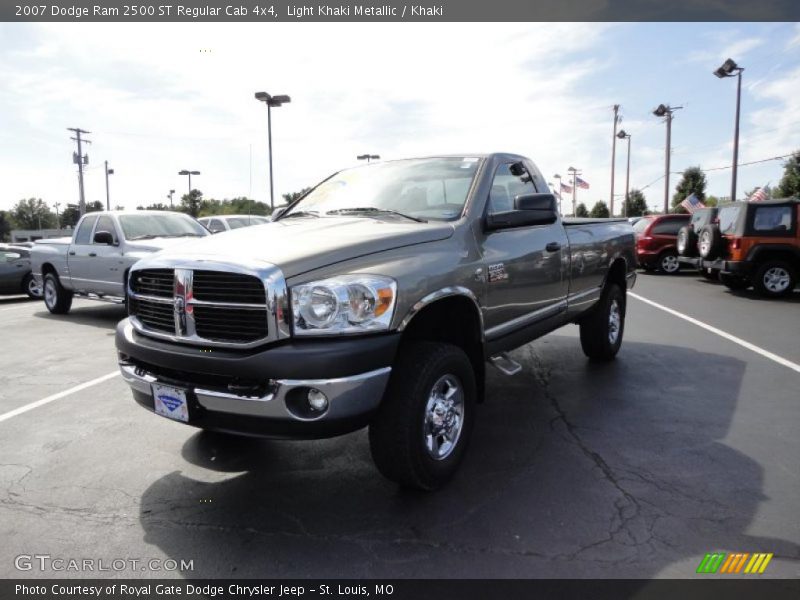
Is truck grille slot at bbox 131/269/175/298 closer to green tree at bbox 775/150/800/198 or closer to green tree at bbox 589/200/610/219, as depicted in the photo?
green tree at bbox 775/150/800/198

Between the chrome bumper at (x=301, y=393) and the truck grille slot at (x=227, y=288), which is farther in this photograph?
the truck grille slot at (x=227, y=288)

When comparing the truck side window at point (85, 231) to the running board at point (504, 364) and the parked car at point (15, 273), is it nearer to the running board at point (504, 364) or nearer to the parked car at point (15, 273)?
the parked car at point (15, 273)

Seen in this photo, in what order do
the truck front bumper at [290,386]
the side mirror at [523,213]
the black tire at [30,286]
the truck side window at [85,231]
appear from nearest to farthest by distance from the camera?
the truck front bumper at [290,386] → the side mirror at [523,213] → the truck side window at [85,231] → the black tire at [30,286]

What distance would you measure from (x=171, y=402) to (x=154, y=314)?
56cm

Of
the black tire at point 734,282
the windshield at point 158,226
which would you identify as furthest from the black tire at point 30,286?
the black tire at point 734,282

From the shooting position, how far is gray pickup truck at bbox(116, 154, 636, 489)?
9.07ft

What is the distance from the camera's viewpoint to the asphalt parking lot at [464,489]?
274 centimetres

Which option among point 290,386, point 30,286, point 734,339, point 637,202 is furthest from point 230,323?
point 637,202

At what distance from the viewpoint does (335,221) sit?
3865mm

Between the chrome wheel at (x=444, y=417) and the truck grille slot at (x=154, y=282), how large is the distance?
5.03 feet

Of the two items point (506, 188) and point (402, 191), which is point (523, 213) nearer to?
point (506, 188)

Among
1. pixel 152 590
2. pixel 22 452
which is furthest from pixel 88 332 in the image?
pixel 152 590

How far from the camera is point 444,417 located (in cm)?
337

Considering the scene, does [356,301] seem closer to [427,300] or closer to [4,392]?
[427,300]
